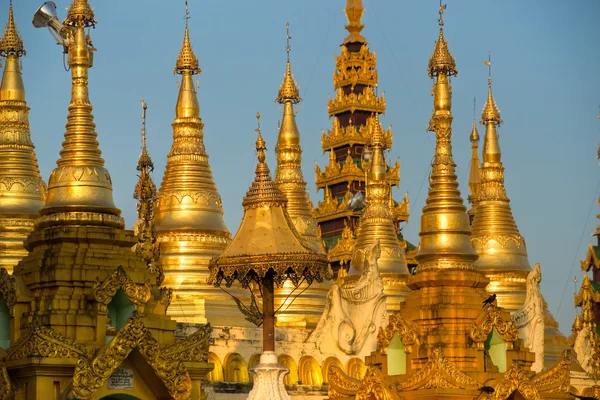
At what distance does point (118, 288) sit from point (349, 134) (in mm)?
40467

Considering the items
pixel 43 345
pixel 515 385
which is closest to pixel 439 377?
pixel 515 385

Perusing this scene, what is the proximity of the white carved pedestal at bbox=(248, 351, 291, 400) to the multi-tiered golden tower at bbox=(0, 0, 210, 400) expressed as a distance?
2.04 meters

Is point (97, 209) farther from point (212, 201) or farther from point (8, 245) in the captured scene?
point (212, 201)

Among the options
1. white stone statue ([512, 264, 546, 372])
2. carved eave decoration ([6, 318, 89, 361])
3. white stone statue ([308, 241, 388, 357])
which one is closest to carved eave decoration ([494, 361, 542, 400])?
white stone statue ([308, 241, 388, 357])

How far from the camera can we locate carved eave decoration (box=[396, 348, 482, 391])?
34.0m

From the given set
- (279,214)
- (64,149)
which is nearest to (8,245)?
(64,149)

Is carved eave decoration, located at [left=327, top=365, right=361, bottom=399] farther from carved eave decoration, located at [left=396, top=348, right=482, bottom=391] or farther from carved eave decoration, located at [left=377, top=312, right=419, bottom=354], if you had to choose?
carved eave decoration, located at [left=396, top=348, right=482, bottom=391]

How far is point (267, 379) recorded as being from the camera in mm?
26438

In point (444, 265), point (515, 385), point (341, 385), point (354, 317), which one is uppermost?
point (444, 265)

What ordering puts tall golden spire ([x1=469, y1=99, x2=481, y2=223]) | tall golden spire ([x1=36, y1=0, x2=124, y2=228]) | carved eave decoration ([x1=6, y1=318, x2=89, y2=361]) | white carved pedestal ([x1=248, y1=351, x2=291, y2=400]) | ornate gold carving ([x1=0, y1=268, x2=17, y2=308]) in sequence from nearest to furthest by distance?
white carved pedestal ([x1=248, y1=351, x2=291, y2=400])
carved eave decoration ([x1=6, y1=318, x2=89, y2=361])
ornate gold carving ([x1=0, y1=268, x2=17, y2=308])
tall golden spire ([x1=36, y1=0, x2=124, y2=228])
tall golden spire ([x1=469, y1=99, x2=481, y2=223])

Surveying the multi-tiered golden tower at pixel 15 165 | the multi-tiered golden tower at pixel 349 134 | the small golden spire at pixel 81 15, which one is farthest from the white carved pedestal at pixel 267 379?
the multi-tiered golden tower at pixel 349 134

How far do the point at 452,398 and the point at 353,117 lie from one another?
35.8m

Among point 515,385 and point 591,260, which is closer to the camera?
point 515,385

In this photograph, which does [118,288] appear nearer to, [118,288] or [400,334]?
[118,288]
